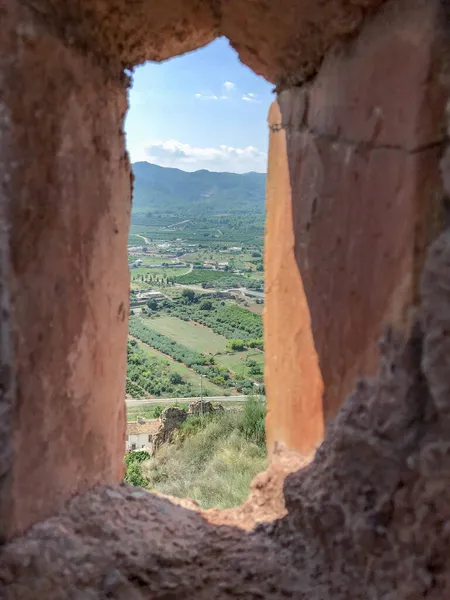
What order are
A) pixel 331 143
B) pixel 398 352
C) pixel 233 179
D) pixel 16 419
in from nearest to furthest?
1. pixel 398 352
2. pixel 16 419
3. pixel 331 143
4. pixel 233 179


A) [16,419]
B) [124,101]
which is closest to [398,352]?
[16,419]

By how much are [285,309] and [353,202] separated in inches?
23.5

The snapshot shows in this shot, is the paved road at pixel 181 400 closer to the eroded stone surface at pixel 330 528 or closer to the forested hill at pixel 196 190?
the forested hill at pixel 196 190

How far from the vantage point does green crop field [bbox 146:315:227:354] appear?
6582 mm

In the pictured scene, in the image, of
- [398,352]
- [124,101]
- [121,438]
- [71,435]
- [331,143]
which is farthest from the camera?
[121,438]

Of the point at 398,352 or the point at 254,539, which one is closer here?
the point at 398,352

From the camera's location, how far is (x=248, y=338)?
6.48 metres

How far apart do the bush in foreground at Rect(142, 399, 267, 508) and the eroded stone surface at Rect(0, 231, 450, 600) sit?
7.41 ft

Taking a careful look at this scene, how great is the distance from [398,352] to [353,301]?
0.24m

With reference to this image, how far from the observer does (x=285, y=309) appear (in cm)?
175

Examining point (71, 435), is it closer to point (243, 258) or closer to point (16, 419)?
point (16, 419)

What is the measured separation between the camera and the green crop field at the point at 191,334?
658 cm

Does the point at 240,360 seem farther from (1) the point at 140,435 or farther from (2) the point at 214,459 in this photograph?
(2) the point at 214,459

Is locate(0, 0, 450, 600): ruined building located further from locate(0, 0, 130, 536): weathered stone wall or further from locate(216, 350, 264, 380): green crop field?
locate(216, 350, 264, 380): green crop field
